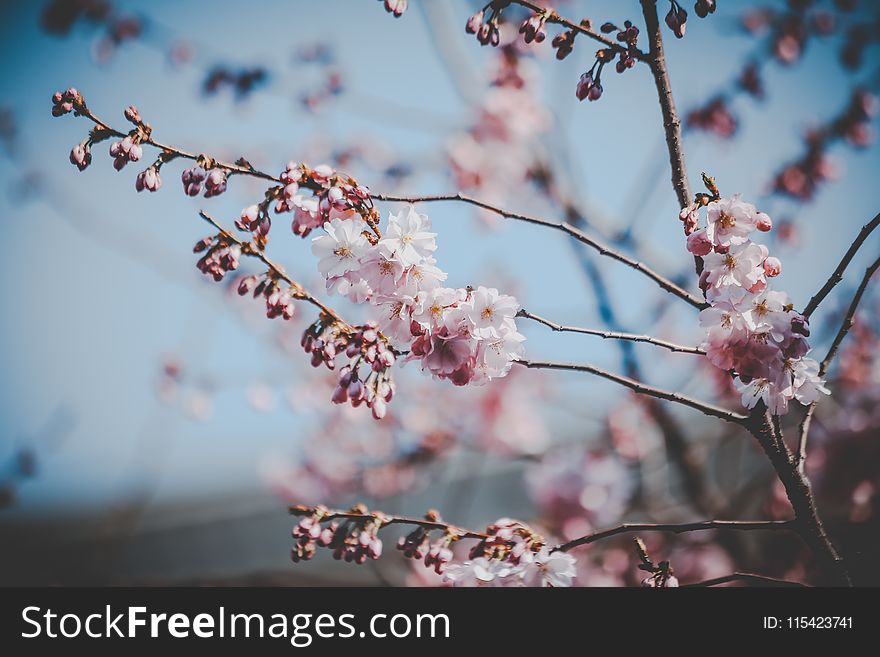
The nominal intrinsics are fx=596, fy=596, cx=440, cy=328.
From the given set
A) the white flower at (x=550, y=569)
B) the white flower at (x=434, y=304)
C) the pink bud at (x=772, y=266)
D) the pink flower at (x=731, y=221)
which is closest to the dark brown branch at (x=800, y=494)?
the pink bud at (x=772, y=266)

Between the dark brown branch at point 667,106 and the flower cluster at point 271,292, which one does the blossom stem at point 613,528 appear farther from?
the dark brown branch at point 667,106

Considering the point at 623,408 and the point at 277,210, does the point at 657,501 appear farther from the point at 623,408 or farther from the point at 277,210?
the point at 277,210

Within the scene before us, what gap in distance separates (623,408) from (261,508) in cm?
827

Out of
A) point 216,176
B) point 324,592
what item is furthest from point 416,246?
point 324,592

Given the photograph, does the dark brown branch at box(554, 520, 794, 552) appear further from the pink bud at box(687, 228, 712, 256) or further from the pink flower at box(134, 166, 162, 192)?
the pink flower at box(134, 166, 162, 192)

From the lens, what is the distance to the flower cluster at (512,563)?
163 cm

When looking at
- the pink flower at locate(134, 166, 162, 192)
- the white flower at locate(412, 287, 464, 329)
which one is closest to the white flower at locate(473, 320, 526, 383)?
the white flower at locate(412, 287, 464, 329)

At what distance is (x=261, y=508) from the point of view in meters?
11.1

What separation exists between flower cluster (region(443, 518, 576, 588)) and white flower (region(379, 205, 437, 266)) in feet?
2.68

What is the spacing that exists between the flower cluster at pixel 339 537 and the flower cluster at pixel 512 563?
0.23 meters

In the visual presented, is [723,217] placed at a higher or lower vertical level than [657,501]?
higher

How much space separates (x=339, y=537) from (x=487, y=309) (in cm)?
78

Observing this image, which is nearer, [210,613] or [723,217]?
[723,217]

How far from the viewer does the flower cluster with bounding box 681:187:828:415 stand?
1402 millimetres
